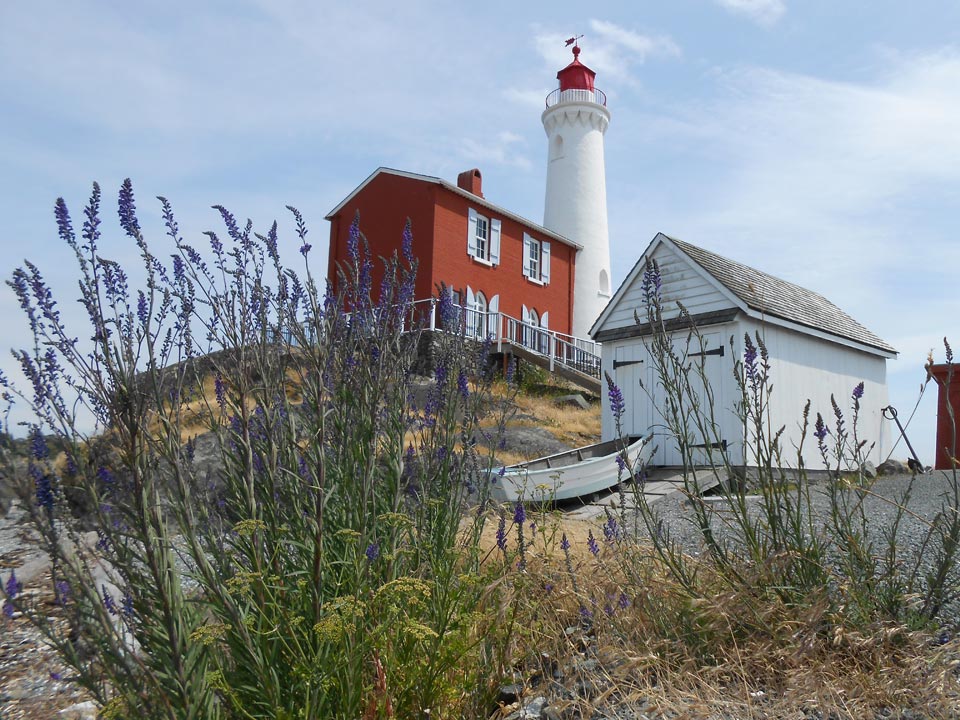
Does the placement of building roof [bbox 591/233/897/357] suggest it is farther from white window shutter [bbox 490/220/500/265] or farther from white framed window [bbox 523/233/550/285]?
white framed window [bbox 523/233/550/285]

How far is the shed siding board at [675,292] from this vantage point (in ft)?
39.7

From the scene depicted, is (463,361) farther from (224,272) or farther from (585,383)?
(585,383)

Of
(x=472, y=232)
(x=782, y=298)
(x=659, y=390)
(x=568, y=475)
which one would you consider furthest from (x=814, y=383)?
(x=472, y=232)

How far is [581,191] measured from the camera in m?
27.4

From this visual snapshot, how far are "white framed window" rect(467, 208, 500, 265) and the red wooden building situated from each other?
0.10ft

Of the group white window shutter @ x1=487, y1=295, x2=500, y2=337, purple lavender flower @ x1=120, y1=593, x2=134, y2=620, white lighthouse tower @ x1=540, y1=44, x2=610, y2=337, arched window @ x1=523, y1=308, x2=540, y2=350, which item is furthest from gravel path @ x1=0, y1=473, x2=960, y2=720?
white lighthouse tower @ x1=540, y1=44, x2=610, y2=337

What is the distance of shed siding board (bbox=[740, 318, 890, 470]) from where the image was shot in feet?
39.2

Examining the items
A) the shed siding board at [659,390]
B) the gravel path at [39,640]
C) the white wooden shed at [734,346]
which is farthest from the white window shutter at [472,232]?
the gravel path at [39,640]

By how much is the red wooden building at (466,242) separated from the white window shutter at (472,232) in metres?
0.03

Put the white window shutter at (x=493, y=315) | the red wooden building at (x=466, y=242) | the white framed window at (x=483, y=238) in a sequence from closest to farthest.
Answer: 1. the red wooden building at (x=466, y=242)
2. the white window shutter at (x=493, y=315)
3. the white framed window at (x=483, y=238)

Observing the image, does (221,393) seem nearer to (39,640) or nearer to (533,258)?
(39,640)

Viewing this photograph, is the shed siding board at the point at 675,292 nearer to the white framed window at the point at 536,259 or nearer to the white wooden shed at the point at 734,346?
the white wooden shed at the point at 734,346

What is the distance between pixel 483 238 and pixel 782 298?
38.3ft

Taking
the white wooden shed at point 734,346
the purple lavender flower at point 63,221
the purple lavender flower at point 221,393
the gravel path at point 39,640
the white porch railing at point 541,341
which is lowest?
the gravel path at point 39,640
